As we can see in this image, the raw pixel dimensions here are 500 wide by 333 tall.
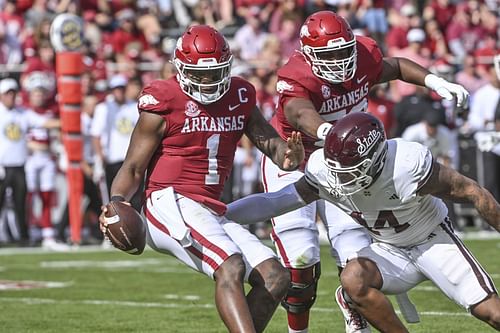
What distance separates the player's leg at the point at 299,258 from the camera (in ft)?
22.0

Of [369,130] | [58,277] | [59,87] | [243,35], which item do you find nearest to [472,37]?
[243,35]

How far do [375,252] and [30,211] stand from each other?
930 cm

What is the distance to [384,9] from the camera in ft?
57.9

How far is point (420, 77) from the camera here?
684 cm

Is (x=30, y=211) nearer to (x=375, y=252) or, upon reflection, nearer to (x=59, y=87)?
(x=59, y=87)

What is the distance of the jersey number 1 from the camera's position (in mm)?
6168

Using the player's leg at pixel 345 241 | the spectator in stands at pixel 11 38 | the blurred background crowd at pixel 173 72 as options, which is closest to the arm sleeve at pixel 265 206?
the player's leg at pixel 345 241

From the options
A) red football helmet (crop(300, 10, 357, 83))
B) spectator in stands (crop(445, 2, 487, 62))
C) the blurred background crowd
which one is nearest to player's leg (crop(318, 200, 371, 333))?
red football helmet (crop(300, 10, 357, 83))

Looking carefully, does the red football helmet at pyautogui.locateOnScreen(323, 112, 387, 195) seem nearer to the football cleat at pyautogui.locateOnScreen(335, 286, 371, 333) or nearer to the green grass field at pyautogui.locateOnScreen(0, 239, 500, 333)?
the football cleat at pyautogui.locateOnScreen(335, 286, 371, 333)

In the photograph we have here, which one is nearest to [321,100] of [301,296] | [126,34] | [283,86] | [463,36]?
[283,86]

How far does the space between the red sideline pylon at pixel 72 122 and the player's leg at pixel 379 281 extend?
7.98m

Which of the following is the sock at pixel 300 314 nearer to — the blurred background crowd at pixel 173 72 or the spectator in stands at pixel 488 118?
the blurred background crowd at pixel 173 72

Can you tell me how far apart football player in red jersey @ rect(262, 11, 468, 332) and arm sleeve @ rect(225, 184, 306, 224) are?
449mm

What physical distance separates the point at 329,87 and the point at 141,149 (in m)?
1.24
